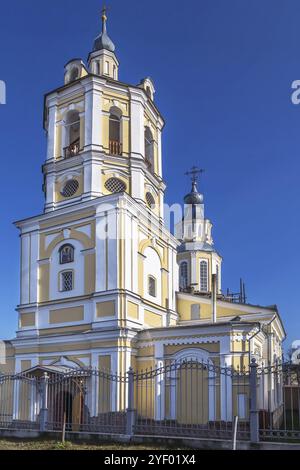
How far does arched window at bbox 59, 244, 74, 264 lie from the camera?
22922 mm

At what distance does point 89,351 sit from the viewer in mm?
21328

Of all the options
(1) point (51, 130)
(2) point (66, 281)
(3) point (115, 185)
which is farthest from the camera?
(1) point (51, 130)

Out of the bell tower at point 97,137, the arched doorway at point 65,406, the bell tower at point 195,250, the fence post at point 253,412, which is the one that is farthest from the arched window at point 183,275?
the fence post at point 253,412

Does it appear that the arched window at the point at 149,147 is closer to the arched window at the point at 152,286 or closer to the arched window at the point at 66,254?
the arched window at the point at 152,286

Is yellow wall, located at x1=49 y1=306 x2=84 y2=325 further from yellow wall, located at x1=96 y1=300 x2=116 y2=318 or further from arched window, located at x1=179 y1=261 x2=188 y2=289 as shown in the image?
arched window, located at x1=179 y1=261 x2=188 y2=289

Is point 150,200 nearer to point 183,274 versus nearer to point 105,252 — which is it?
point 105,252

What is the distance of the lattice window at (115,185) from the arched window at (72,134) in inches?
76.7

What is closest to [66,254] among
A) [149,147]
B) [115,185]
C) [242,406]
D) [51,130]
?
[115,185]

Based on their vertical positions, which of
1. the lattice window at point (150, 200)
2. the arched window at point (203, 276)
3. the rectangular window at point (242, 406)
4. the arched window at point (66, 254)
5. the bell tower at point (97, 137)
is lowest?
the rectangular window at point (242, 406)

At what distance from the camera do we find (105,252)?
71.5ft

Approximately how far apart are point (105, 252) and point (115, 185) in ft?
10.7

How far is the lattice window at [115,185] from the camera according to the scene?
23359mm

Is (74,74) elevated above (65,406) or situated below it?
above

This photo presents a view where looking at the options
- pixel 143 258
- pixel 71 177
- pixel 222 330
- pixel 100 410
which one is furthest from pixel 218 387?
pixel 71 177
